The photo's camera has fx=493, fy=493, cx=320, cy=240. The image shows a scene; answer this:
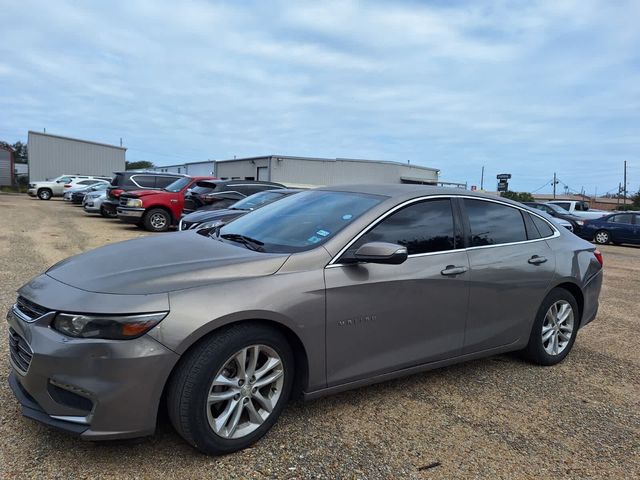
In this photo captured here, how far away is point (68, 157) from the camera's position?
137 ft

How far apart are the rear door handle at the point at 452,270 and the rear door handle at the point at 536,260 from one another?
846 millimetres

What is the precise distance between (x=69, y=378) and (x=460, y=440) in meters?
2.29

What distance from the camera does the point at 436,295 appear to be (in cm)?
350

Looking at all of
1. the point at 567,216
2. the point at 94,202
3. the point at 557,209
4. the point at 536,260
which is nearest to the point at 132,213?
the point at 94,202

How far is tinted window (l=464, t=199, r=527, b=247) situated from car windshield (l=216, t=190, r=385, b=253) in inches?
33.7

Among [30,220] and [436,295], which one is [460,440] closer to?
[436,295]

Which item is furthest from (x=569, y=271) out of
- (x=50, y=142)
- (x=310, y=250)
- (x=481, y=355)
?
(x=50, y=142)

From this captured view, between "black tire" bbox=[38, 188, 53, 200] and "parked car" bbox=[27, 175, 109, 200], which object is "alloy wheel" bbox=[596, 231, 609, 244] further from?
"black tire" bbox=[38, 188, 53, 200]

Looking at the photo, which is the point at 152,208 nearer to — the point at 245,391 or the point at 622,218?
the point at 245,391

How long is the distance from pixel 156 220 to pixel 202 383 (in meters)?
12.3

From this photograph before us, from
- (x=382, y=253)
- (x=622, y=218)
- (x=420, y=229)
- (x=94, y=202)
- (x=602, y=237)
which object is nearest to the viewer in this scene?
(x=382, y=253)

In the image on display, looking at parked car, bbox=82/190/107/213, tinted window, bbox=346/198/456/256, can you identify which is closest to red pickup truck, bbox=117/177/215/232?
parked car, bbox=82/190/107/213

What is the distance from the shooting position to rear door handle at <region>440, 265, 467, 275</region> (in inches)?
140

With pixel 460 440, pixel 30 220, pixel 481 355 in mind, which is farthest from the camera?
pixel 30 220
